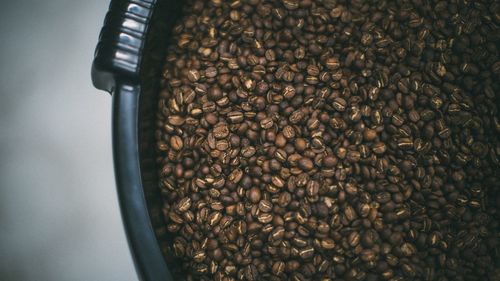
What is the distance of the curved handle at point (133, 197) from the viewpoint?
98cm

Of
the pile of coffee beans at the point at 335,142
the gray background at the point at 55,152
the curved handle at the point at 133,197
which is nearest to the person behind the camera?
the curved handle at the point at 133,197

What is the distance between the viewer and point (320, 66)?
1.22 meters

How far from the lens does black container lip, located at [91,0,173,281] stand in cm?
98

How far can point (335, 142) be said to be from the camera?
117 centimetres

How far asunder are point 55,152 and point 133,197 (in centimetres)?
68

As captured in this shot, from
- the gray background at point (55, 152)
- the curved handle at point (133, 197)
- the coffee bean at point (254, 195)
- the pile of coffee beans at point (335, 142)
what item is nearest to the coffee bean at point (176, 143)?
the pile of coffee beans at point (335, 142)

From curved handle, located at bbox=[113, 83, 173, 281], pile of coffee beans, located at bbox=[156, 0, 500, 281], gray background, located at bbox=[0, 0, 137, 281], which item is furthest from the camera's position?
gray background, located at bbox=[0, 0, 137, 281]

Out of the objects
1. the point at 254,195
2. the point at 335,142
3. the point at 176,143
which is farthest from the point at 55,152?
the point at 335,142

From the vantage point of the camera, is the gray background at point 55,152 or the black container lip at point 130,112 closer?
the black container lip at point 130,112

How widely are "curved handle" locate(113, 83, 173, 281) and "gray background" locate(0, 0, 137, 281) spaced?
1.56 feet

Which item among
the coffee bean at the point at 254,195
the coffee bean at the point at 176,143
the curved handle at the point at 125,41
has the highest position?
the curved handle at the point at 125,41

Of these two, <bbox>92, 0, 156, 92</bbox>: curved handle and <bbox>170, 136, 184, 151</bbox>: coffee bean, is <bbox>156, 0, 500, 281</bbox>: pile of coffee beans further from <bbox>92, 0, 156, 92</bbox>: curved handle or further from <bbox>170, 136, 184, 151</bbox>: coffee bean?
<bbox>92, 0, 156, 92</bbox>: curved handle

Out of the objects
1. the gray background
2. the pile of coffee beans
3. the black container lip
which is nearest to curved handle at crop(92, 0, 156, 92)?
the black container lip

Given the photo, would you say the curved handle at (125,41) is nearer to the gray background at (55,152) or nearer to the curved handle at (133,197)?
the curved handle at (133,197)
